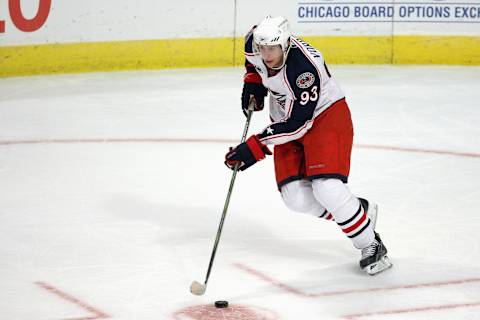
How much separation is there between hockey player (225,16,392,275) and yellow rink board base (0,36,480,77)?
4.98 meters

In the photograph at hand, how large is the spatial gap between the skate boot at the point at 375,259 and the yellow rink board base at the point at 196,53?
531 cm

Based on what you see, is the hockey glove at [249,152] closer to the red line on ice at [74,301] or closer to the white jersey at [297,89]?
the white jersey at [297,89]

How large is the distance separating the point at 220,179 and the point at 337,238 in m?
1.26

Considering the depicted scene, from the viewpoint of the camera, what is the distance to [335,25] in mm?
9633

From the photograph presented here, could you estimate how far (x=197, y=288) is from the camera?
142 inches

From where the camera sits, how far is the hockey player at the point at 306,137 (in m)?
3.76

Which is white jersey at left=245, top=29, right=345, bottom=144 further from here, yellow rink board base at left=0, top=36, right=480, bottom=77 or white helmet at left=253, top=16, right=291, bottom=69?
yellow rink board base at left=0, top=36, right=480, bottom=77

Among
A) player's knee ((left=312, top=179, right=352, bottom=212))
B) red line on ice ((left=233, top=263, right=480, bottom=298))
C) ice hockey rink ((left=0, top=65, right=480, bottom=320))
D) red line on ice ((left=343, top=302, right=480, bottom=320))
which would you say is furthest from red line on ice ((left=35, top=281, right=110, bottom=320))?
player's knee ((left=312, top=179, right=352, bottom=212))

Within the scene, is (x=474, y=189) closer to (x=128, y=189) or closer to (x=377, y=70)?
(x=128, y=189)

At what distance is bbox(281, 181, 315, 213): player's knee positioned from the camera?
4.02 metres

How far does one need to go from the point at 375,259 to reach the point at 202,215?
1.15 meters

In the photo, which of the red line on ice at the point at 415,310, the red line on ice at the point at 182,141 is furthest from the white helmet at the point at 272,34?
the red line on ice at the point at 182,141

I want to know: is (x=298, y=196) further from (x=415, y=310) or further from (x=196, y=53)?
(x=196, y=53)

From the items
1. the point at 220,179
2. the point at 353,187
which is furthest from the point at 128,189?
the point at 353,187
